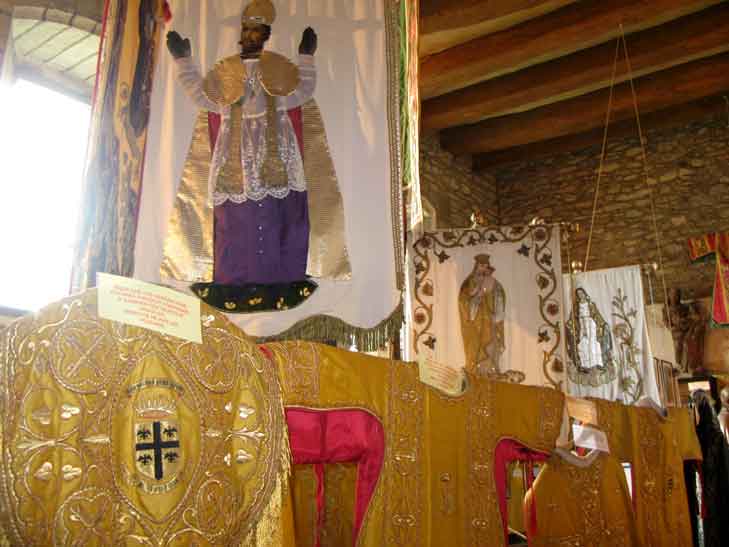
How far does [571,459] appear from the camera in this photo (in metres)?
3.72

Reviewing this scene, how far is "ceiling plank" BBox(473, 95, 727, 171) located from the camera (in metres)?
9.67

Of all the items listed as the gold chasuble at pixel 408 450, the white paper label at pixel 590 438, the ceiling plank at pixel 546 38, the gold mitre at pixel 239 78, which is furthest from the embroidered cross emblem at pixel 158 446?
the ceiling plank at pixel 546 38

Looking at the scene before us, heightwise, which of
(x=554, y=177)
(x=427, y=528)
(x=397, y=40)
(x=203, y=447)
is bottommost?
(x=427, y=528)

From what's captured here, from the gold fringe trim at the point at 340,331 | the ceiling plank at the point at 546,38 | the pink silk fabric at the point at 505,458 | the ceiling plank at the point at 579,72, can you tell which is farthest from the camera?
the ceiling plank at the point at 579,72

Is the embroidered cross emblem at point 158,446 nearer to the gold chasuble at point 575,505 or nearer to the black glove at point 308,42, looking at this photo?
the black glove at point 308,42

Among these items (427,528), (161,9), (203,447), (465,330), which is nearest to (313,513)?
(427,528)

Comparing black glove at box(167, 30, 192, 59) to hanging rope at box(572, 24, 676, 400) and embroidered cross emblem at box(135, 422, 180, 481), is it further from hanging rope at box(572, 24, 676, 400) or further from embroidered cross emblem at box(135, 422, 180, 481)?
hanging rope at box(572, 24, 676, 400)

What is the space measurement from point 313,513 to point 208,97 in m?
1.97

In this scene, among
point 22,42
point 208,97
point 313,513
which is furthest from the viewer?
point 22,42

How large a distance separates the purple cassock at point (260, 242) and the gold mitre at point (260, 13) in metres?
0.93

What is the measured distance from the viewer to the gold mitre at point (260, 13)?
3521mm

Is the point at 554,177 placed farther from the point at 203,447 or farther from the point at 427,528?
the point at 203,447

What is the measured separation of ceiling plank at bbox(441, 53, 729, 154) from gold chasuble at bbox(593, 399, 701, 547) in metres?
5.47

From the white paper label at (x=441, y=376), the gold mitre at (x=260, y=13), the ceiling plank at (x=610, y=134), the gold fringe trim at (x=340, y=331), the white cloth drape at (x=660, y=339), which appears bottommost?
the white paper label at (x=441, y=376)
